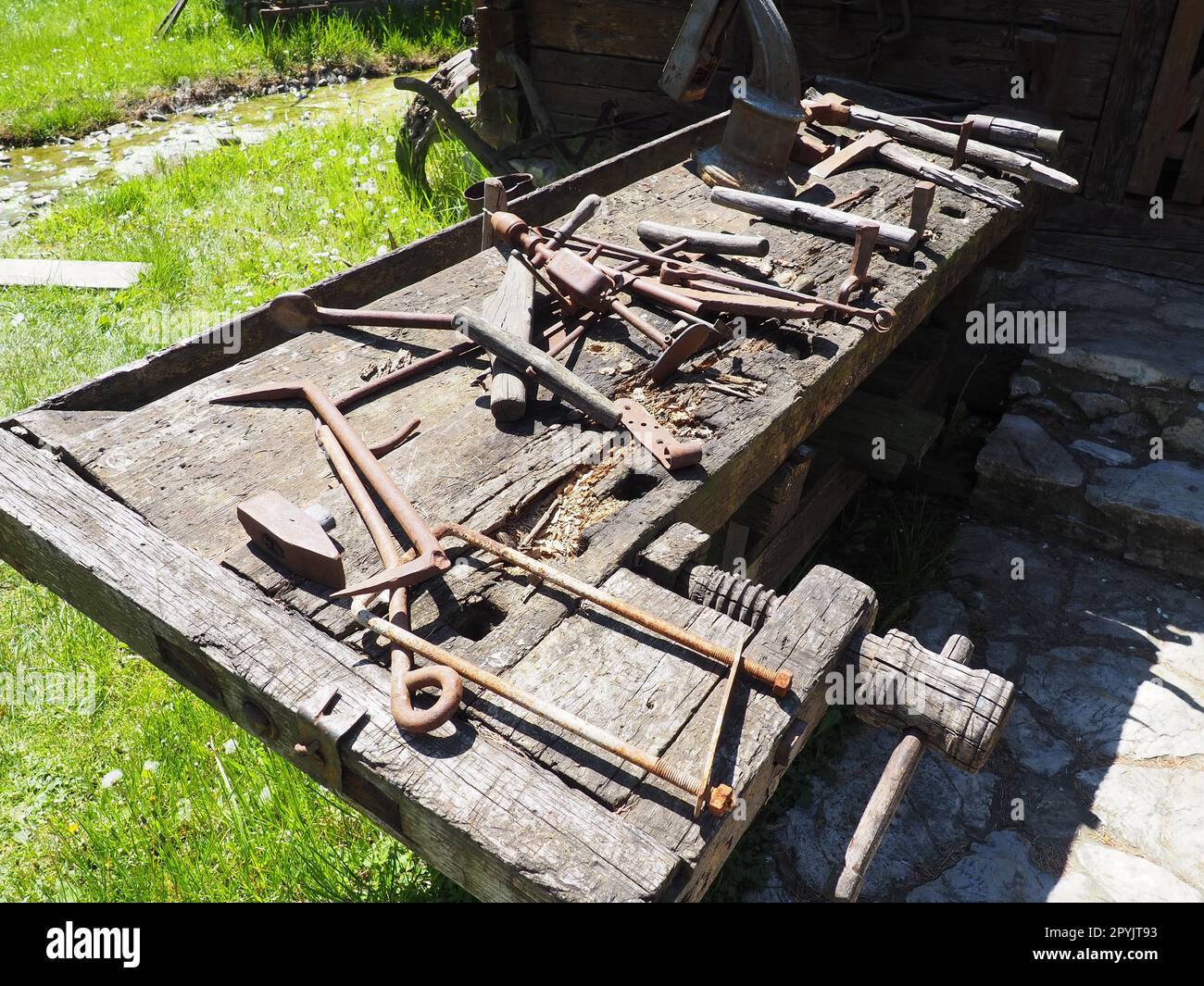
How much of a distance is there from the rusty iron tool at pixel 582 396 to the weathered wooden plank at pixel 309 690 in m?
0.98

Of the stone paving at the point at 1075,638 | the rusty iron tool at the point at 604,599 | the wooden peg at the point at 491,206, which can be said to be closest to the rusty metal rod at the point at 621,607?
the rusty iron tool at the point at 604,599

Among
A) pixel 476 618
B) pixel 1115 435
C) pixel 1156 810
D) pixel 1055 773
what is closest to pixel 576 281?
pixel 476 618

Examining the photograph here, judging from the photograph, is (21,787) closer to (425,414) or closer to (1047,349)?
(425,414)

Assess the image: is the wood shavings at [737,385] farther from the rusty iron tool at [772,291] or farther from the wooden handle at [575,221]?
the wooden handle at [575,221]

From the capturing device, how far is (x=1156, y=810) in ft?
11.9

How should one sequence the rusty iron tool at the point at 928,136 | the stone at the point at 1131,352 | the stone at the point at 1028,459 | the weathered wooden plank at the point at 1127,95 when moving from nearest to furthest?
the rusty iron tool at the point at 928,136, the stone at the point at 1028,459, the stone at the point at 1131,352, the weathered wooden plank at the point at 1127,95

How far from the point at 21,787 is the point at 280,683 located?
2311 millimetres

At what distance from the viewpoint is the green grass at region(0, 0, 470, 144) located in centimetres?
973

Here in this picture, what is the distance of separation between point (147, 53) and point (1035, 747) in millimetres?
11833

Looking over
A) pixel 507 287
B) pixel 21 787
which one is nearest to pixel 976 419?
pixel 507 287

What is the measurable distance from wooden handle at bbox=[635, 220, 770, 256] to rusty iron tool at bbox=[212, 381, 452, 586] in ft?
4.82

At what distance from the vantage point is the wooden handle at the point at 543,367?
2.66 m

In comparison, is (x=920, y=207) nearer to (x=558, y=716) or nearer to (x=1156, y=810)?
(x=1156, y=810)

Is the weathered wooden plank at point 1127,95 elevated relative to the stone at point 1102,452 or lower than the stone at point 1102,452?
elevated
